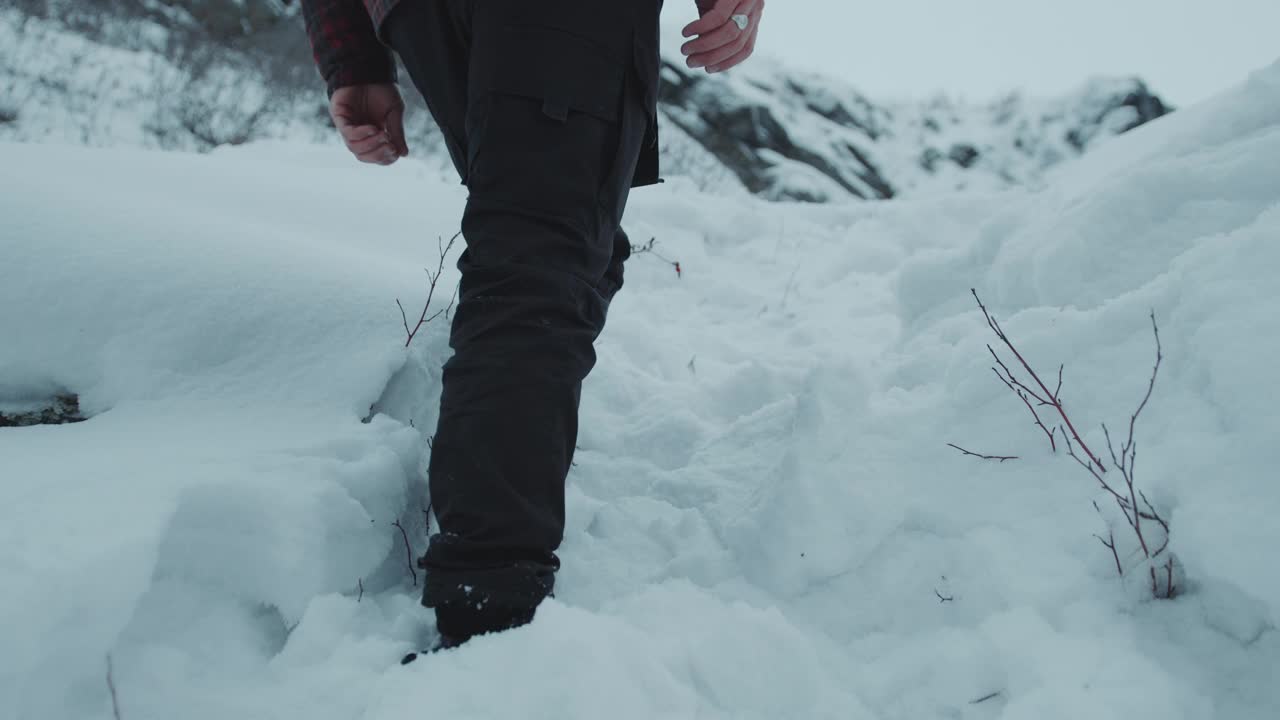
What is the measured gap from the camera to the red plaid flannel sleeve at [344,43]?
1.31 meters

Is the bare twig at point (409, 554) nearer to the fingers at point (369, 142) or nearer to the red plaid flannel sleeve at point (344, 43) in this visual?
the fingers at point (369, 142)

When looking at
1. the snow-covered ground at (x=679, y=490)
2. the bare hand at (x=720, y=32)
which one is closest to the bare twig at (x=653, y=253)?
the snow-covered ground at (x=679, y=490)

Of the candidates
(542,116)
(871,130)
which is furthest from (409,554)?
(871,130)

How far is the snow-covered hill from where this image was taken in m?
4.96

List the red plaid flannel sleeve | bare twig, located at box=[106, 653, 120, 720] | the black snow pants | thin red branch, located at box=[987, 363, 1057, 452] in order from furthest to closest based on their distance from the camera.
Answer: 1. the red plaid flannel sleeve
2. thin red branch, located at box=[987, 363, 1057, 452]
3. the black snow pants
4. bare twig, located at box=[106, 653, 120, 720]

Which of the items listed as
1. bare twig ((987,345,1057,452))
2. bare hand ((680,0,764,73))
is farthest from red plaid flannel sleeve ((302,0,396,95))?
bare twig ((987,345,1057,452))

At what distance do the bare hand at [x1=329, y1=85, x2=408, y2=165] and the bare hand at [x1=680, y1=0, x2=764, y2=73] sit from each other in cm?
67

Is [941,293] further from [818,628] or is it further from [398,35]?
[398,35]

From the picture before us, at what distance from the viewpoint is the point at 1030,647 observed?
2.88ft

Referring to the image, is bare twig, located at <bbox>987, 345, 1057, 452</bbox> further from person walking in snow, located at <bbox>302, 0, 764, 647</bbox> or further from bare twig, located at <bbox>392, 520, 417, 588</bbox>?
bare twig, located at <bbox>392, 520, 417, 588</bbox>

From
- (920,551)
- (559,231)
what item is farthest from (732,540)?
(559,231)

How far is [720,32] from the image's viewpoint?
1104mm

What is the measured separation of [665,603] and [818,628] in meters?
0.26

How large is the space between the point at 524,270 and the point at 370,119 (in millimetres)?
775
